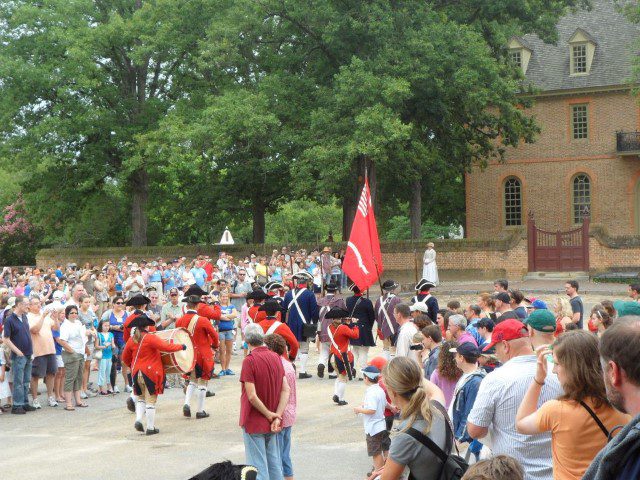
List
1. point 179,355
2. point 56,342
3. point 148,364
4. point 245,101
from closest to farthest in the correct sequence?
1. point 148,364
2. point 179,355
3. point 56,342
4. point 245,101

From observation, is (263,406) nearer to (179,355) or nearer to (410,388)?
(410,388)

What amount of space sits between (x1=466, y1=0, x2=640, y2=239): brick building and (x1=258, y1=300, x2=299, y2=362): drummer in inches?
1398

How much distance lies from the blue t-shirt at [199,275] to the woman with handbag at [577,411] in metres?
25.7

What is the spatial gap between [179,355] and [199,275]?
656 inches

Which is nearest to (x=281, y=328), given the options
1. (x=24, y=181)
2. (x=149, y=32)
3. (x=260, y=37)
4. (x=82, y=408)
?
(x=82, y=408)

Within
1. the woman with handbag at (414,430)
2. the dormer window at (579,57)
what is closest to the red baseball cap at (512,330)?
the woman with handbag at (414,430)

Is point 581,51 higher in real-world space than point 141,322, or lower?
higher

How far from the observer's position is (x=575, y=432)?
16.2ft

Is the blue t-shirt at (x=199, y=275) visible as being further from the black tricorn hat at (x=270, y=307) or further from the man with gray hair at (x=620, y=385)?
the man with gray hair at (x=620, y=385)

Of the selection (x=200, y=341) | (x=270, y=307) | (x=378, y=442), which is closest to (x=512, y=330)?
(x=378, y=442)

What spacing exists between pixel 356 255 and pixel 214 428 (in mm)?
4181

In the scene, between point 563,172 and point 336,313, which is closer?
point 336,313

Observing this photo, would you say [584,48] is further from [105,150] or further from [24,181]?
[24,181]

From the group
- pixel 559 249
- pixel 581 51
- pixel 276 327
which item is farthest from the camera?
pixel 581 51
